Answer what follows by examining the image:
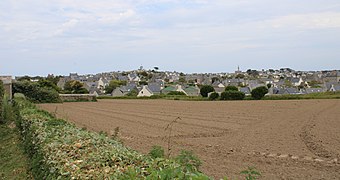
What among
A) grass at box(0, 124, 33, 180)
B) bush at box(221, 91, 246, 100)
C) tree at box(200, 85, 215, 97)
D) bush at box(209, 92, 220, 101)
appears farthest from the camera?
tree at box(200, 85, 215, 97)

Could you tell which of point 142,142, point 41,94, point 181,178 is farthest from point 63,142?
point 41,94

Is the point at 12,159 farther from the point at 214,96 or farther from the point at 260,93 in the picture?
the point at 214,96

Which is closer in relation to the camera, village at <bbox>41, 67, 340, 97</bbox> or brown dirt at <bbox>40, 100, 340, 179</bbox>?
brown dirt at <bbox>40, 100, 340, 179</bbox>

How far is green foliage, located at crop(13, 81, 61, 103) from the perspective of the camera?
4260 cm

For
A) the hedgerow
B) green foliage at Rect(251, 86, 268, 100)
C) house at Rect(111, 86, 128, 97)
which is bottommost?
house at Rect(111, 86, 128, 97)

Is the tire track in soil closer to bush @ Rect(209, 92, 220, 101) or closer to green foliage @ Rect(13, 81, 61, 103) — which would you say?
bush @ Rect(209, 92, 220, 101)

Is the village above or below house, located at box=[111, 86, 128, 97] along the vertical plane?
above

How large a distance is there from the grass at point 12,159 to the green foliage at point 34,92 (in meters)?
25.9

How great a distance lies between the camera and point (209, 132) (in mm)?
18484

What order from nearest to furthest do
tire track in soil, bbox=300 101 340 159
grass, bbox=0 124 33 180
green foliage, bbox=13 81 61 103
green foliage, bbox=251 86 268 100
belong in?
grass, bbox=0 124 33 180
tire track in soil, bbox=300 101 340 159
green foliage, bbox=13 81 61 103
green foliage, bbox=251 86 268 100

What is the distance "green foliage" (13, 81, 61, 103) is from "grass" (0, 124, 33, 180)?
2586 cm

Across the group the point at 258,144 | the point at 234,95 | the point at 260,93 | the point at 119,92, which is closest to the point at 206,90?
the point at 234,95

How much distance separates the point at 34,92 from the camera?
43500mm

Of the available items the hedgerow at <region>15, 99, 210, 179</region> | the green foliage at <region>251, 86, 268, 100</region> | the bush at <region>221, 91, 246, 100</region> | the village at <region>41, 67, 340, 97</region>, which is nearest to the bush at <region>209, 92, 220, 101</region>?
the bush at <region>221, 91, 246, 100</region>
